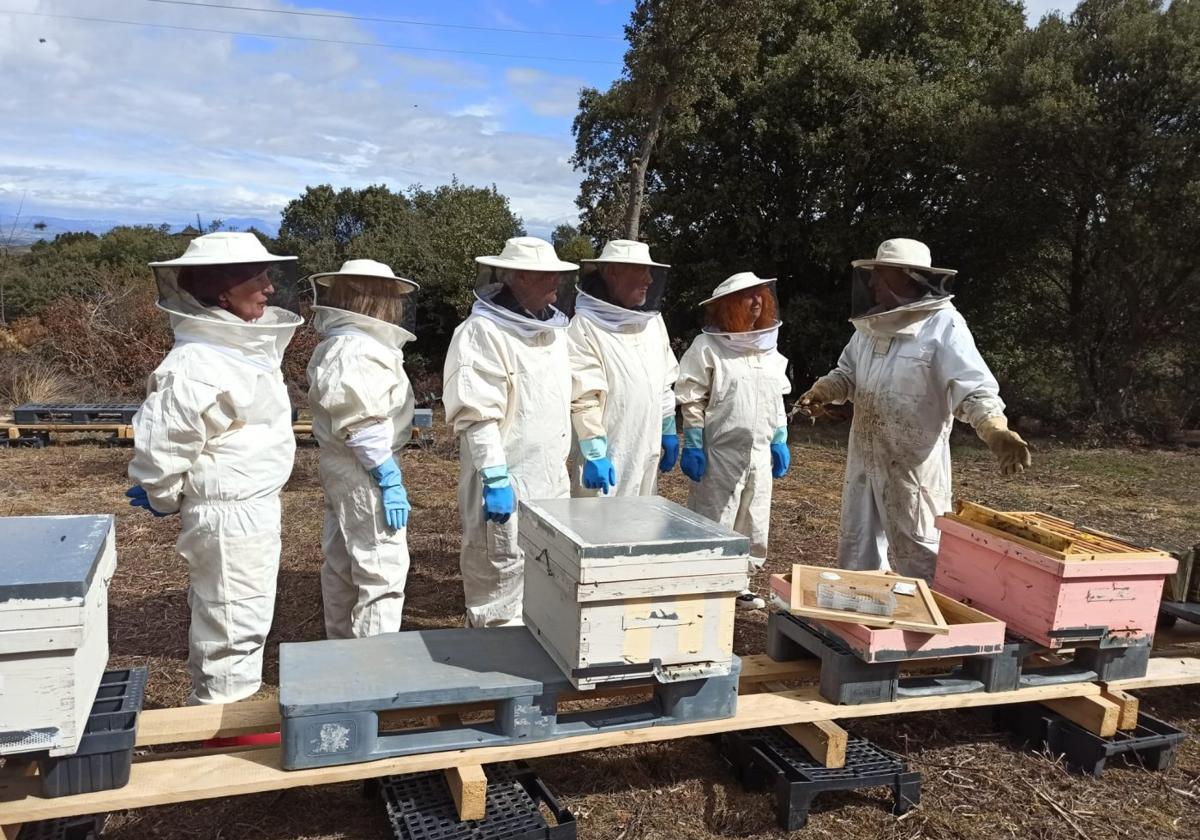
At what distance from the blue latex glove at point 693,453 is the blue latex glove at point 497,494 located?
4.86ft

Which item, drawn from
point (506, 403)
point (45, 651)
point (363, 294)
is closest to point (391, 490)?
point (506, 403)

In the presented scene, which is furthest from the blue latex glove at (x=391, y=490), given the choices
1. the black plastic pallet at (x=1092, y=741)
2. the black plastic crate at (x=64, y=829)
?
the black plastic pallet at (x=1092, y=741)

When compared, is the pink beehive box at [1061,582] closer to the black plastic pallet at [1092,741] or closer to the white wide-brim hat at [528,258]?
the black plastic pallet at [1092,741]

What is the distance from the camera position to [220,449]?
9.57 feet

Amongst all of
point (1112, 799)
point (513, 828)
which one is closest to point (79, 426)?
point (513, 828)

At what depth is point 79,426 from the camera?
31.6ft

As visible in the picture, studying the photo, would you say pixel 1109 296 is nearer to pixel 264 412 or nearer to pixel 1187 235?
pixel 1187 235

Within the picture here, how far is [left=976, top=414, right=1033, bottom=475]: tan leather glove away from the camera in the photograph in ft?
11.5

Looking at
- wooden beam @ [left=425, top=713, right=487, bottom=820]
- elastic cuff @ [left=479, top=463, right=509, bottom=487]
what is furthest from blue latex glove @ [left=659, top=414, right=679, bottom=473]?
wooden beam @ [left=425, top=713, right=487, bottom=820]

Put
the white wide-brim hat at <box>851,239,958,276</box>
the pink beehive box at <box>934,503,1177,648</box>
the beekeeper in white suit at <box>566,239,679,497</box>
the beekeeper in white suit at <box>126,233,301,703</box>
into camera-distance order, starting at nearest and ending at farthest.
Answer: the beekeeper in white suit at <box>126,233,301,703</box>, the pink beehive box at <box>934,503,1177,648</box>, the white wide-brim hat at <box>851,239,958,276</box>, the beekeeper in white suit at <box>566,239,679,497</box>

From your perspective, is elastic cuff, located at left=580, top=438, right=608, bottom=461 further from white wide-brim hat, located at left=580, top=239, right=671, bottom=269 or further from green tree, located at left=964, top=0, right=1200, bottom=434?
green tree, located at left=964, top=0, right=1200, bottom=434

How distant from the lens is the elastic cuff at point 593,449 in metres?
4.12

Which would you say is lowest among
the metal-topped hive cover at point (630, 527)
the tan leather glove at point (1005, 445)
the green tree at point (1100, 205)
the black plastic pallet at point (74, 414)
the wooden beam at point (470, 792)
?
the black plastic pallet at point (74, 414)

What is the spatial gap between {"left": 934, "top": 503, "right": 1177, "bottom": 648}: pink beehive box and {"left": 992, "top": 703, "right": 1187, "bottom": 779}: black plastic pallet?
1.26 ft
